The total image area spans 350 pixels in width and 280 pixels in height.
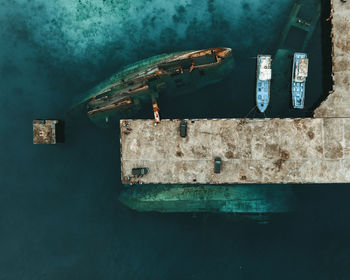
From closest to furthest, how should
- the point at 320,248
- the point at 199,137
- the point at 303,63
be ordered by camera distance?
the point at 199,137, the point at 303,63, the point at 320,248

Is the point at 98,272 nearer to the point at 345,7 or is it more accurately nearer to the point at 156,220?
the point at 156,220

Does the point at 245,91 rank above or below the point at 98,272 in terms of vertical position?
above

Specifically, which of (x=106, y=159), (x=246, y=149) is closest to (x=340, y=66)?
(x=246, y=149)

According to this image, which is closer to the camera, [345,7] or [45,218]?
[345,7]

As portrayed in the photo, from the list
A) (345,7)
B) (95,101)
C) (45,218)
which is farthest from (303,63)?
(45,218)

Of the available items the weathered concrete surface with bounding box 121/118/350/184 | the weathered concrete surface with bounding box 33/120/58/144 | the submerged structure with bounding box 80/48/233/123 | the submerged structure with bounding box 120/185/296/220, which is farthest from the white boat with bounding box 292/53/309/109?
the weathered concrete surface with bounding box 33/120/58/144

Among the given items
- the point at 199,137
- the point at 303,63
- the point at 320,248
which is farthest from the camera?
the point at 320,248
